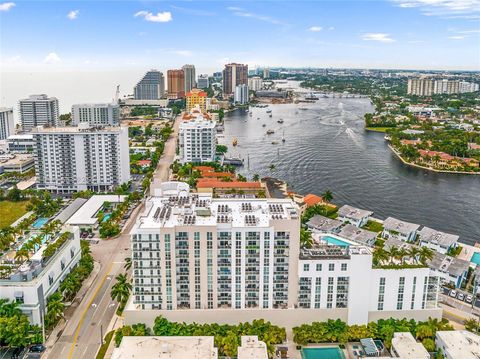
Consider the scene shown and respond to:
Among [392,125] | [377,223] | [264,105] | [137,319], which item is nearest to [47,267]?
[137,319]

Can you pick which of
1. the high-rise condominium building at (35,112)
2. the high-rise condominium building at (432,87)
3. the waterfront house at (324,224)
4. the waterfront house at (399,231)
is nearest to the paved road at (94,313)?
the waterfront house at (324,224)

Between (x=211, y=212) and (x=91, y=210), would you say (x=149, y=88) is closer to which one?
(x=91, y=210)

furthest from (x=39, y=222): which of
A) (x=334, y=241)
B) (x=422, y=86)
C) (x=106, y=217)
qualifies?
(x=422, y=86)

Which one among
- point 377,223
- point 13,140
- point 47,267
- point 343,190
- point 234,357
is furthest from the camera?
point 13,140

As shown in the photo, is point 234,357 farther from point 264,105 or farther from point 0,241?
point 264,105

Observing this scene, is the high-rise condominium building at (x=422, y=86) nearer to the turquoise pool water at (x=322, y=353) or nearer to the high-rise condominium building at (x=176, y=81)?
the high-rise condominium building at (x=176, y=81)
